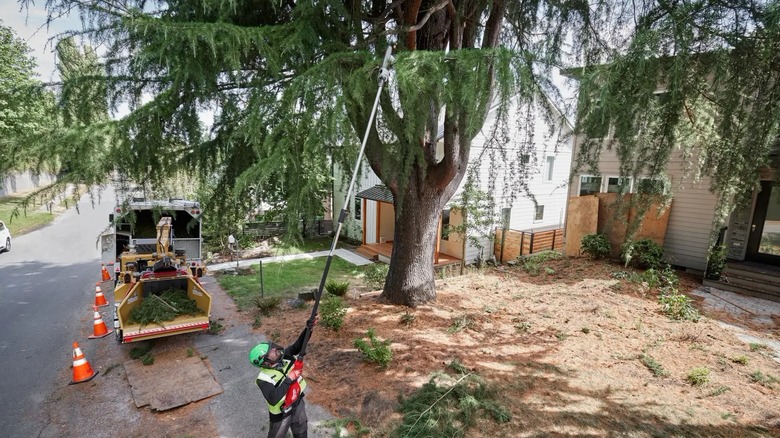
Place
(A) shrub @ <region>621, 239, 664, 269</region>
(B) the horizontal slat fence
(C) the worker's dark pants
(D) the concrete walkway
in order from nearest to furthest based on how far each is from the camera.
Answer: (C) the worker's dark pants
(A) shrub @ <region>621, 239, 664, 269</region>
(D) the concrete walkway
(B) the horizontal slat fence

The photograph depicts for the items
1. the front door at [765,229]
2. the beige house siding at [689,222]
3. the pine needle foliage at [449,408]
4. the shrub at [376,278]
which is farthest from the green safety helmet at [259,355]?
the front door at [765,229]

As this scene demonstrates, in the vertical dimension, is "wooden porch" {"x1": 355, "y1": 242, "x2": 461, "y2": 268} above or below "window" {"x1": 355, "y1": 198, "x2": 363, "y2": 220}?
below

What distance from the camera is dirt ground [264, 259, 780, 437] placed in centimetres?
418

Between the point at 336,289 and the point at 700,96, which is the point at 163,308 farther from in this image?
the point at 700,96

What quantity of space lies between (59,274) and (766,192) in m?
20.1

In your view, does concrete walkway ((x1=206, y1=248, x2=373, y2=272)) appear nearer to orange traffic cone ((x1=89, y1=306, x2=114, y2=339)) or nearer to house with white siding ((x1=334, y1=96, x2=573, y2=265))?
house with white siding ((x1=334, y1=96, x2=573, y2=265))

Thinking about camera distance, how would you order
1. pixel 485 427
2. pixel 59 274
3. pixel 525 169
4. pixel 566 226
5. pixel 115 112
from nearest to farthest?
pixel 485 427, pixel 115 112, pixel 525 169, pixel 59 274, pixel 566 226

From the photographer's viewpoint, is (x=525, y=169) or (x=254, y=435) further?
(x=525, y=169)

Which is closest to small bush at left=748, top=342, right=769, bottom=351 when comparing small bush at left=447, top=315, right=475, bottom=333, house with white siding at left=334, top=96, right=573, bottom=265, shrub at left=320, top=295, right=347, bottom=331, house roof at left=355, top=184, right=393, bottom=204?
small bush at left=447, top=315, right=475, bottom=333

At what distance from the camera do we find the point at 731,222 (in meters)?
9.36

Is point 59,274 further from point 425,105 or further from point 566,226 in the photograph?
point 566,226

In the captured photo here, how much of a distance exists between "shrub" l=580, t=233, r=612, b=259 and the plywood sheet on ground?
10.9m

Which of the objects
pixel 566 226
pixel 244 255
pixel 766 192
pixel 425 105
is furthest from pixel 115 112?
pixel 766 192

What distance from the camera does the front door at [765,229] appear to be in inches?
360
